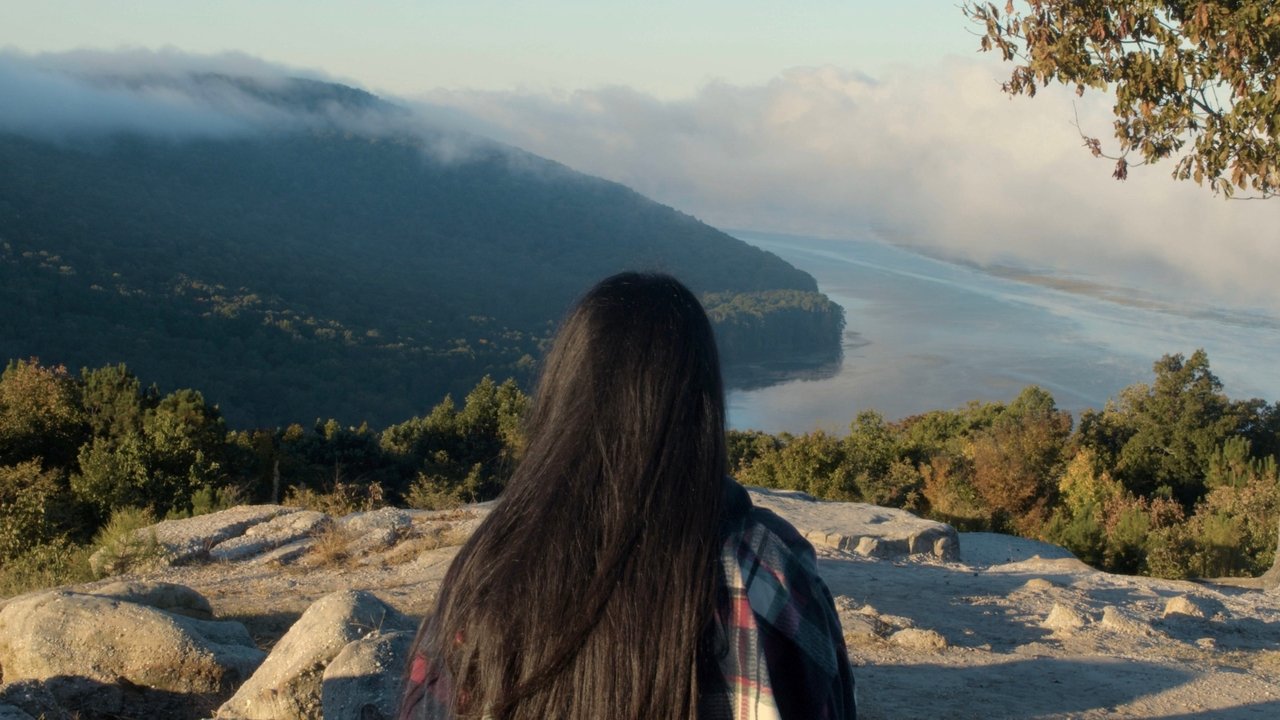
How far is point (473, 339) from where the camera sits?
5972 cm

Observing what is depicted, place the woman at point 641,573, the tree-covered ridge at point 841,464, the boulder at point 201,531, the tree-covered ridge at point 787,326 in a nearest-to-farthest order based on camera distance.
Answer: the woman at point 641,573 < the boulder at point 201,531 < the tree-covered ridge at point 841,464 < the tree-covered ridge at point 787,326

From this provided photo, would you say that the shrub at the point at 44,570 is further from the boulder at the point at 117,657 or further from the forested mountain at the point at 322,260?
the forested mountain at the point at 322,260

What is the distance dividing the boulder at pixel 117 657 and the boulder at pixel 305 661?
440 mm

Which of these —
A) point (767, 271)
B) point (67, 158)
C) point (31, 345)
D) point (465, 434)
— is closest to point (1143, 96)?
point (465, 434)

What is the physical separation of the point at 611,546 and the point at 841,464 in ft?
56.4

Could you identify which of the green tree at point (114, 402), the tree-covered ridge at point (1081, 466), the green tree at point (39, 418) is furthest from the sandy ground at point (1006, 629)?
the green tree at point (39, 418)

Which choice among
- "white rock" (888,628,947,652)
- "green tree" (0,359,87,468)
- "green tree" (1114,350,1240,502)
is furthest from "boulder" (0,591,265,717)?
"green tree" (1114,350,1240,502)

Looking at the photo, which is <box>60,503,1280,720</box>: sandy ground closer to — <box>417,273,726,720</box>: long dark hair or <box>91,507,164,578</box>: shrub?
<box>91,507,164,578</box>: shrub

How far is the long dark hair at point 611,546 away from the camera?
1431 mm

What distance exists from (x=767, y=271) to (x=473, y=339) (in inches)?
680

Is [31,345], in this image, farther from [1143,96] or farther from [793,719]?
[793,719]

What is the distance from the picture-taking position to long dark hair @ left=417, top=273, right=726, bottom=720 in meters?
1.43

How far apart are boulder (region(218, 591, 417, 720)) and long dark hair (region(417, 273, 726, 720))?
286cm

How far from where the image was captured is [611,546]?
1416 millimetres
